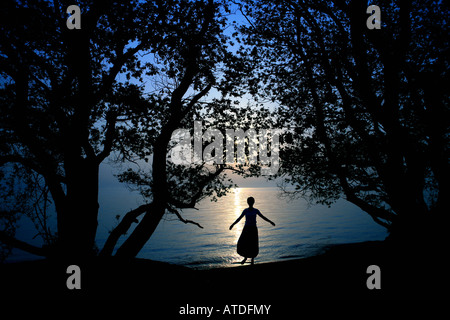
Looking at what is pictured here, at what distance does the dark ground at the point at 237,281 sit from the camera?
6609mm

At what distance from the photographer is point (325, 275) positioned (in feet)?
26.7

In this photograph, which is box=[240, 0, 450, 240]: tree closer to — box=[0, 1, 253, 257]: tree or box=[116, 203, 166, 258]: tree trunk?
box=[0, 1, 253, 257]: tree

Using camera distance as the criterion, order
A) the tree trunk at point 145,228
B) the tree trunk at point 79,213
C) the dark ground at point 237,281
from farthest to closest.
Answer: the tree trunk at point 145,228 < the tree trunk at point 79,213 < the dark ground at point 237,281

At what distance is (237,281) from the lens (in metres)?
8.22

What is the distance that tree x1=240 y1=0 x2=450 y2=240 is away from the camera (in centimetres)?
843

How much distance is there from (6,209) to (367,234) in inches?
2653

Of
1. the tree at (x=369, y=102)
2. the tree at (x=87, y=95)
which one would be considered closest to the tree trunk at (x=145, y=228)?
the tree at (x=87, y=95)

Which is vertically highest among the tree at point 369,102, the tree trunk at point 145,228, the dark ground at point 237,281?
the tree at point 369,102

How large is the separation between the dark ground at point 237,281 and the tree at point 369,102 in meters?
1.44

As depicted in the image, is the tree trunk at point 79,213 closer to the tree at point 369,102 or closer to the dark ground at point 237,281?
the dark ground at point 237,281

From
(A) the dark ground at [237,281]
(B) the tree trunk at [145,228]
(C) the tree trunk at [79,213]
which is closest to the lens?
(A) the dark ground at [237,281]
